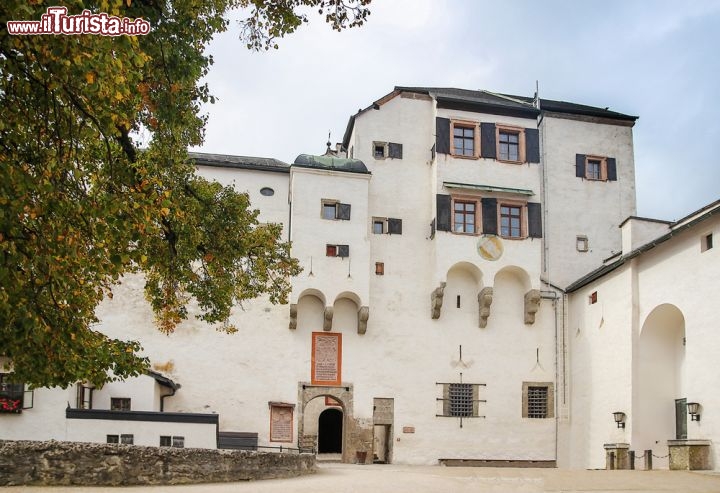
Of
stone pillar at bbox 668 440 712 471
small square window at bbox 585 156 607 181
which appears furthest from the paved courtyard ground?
small square window at bbox 585 156 607 181

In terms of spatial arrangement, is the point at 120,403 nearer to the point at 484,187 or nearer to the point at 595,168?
the point at 484,187

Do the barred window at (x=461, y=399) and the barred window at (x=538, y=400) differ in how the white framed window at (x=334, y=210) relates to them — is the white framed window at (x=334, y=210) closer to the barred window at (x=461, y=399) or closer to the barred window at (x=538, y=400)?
the barred window at (x=461, y=399)

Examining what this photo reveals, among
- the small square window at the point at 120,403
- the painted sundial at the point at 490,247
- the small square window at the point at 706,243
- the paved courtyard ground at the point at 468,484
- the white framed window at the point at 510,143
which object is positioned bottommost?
the paved courtyard ground at the point at 468,484

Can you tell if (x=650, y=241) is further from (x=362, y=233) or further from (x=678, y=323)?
(x=362, y=233)

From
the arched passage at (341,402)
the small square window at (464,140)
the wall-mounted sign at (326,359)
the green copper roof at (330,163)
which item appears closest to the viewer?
Answer: the arched passage at (341,402)

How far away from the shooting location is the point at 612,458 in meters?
26.0

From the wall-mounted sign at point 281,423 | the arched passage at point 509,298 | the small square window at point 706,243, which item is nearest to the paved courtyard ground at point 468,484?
the small square window at point 706,243

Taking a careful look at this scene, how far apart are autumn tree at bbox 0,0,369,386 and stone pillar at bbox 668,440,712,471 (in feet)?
44.3

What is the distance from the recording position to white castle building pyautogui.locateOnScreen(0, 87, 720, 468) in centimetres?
2881

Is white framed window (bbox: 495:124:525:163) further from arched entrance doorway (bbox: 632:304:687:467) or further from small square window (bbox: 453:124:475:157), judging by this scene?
arched entrance doorway (bbox: 632:304:687:467)

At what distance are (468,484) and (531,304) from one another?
15851 millimetres

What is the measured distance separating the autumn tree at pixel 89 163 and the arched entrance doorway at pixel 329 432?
85.5ft

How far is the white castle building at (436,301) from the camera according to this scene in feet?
94.5

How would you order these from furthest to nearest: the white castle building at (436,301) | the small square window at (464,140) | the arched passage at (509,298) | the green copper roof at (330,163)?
the small square window at (464,140), the arched passage at (509,298), the green copper roof at (330,163), the white castle building at (436,301)
